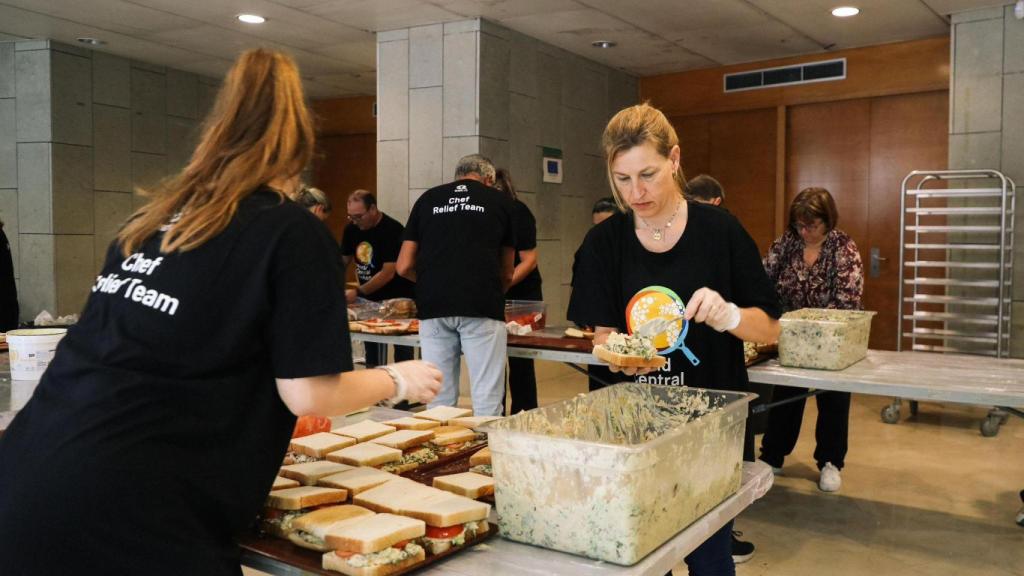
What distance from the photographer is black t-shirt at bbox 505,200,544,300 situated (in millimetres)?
4871

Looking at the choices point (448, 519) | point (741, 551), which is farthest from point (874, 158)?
point (448, 519)

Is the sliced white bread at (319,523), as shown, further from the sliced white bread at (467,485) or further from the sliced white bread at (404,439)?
the sliced white bread at (404,439)

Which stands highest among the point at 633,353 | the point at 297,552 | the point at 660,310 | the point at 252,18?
the point at 252,18

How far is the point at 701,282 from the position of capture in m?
2.00

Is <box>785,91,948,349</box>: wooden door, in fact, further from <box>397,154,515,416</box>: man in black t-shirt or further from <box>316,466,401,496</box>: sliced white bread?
<box>316,466,401,496</box>: sliced white bread

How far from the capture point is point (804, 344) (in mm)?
3375

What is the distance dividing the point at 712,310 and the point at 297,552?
100 centimetres

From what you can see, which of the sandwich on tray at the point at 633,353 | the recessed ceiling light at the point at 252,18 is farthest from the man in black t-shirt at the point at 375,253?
the sandwich on tray at the point at 633,353

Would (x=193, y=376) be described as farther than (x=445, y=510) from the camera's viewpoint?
No

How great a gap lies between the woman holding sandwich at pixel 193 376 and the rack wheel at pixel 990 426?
5.14 m

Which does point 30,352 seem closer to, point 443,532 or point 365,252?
point 443,532

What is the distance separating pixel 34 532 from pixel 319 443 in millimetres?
676

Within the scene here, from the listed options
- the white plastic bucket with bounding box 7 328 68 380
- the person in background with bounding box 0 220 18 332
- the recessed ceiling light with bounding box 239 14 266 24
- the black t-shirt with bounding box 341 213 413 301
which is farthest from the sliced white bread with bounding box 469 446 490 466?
the recessed ceiling light with bounding box 239 14 266 24

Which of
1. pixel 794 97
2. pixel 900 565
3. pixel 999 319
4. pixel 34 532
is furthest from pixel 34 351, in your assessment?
pixel 794 97
